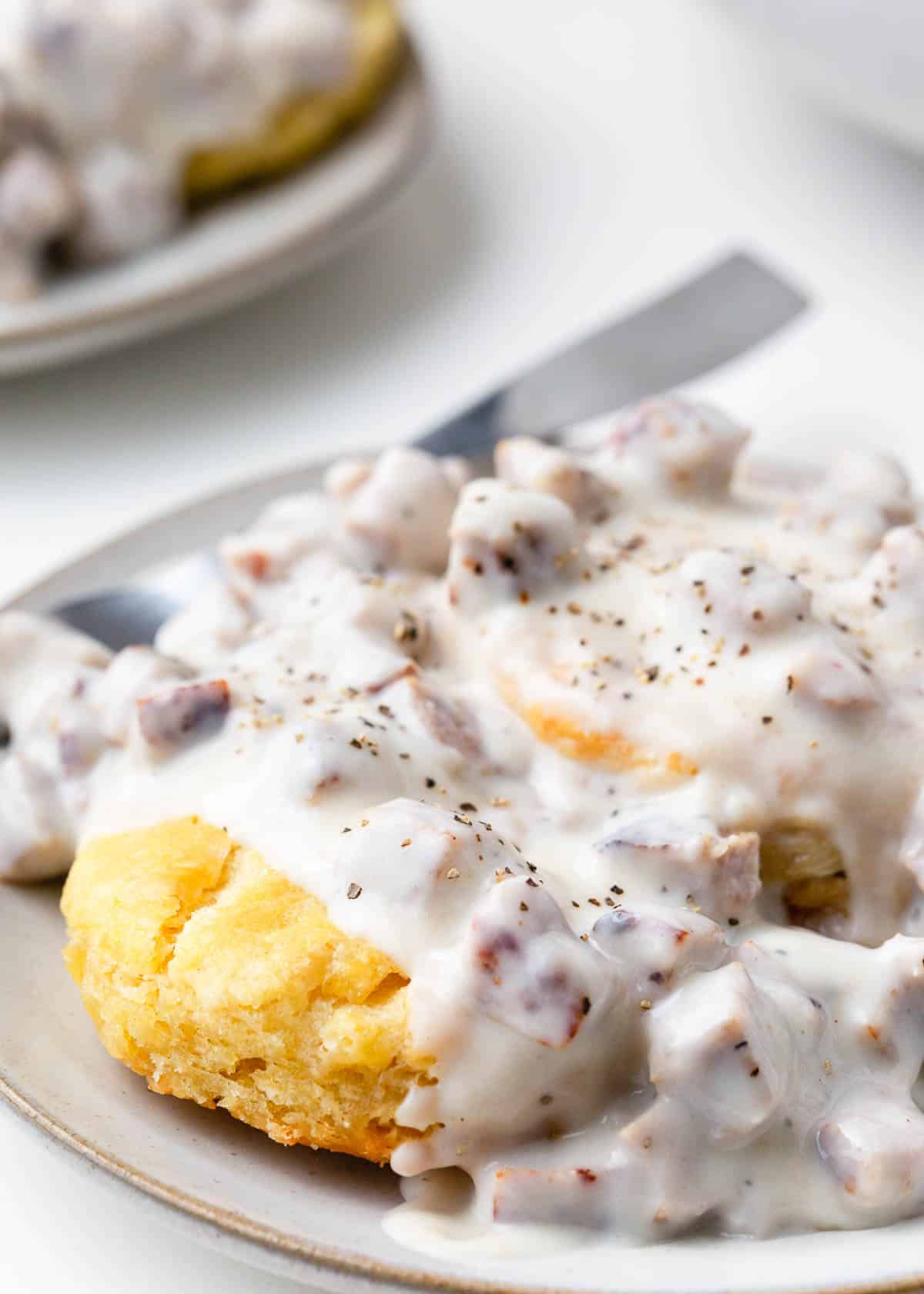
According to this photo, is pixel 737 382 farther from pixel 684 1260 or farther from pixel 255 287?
pixel 684 1260

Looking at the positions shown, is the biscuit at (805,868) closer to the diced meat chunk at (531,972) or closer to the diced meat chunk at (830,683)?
A: the diced meat chunk at (830,683)

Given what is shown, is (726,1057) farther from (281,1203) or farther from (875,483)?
(875,483)

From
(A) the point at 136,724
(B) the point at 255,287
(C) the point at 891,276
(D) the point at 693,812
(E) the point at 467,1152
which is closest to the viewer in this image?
(E) the point at 467,1152

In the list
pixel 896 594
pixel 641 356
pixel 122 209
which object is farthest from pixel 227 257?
pixel 896 594

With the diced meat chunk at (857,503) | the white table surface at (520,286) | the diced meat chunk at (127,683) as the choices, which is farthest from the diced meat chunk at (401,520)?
the white table surface at (520,286)

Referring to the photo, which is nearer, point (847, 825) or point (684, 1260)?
point (684, 1260)

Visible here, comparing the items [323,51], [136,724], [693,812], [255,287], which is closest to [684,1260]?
[693,812]

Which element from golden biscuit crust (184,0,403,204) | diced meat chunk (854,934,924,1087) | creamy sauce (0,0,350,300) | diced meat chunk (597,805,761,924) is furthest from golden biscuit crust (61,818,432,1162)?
golden biscuit crust (184,0,403,204)
